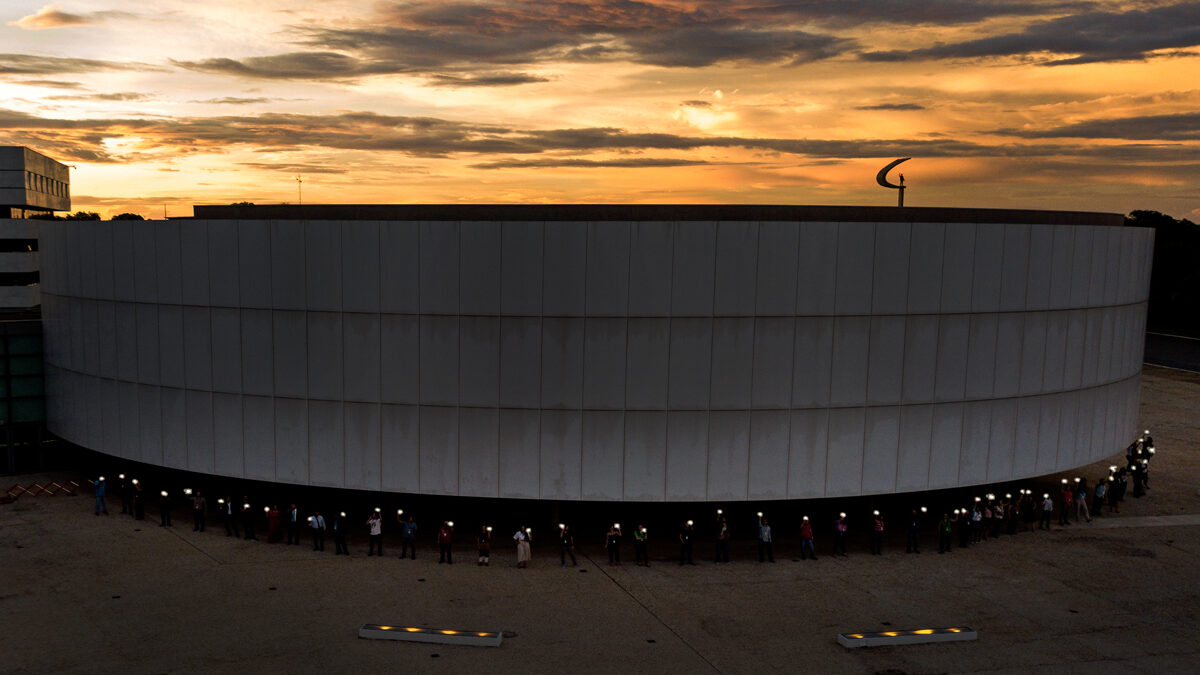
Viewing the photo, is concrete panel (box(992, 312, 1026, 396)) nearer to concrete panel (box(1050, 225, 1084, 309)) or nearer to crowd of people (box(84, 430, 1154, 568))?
concrete panel (box(1050, 225, 1084, 309))

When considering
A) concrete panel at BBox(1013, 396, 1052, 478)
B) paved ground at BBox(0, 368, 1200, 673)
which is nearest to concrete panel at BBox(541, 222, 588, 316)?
paved ground at BBox(0, 368, 1200, 673)

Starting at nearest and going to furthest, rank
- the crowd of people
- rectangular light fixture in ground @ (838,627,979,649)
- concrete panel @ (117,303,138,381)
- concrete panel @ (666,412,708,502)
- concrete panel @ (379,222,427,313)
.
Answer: rectangular light fixture in ground @ (838,627,979,649) → the crowd of people → concrete panel @ (379,222,427,313) → concrete panel @ (666,412,708,502) → concrete panel @ (117,303,138,381)

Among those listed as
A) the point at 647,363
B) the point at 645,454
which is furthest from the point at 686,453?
the point at 647,363

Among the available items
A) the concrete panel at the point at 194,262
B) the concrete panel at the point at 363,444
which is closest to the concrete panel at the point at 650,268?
the concrete panel at the point at 363,444

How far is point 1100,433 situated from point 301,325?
2870 cm

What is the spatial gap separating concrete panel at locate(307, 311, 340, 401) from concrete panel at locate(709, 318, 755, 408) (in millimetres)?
10701

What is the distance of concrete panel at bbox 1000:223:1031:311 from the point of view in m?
27.9

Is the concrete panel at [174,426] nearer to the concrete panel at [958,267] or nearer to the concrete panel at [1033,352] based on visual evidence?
the concrete panel at [958,267]

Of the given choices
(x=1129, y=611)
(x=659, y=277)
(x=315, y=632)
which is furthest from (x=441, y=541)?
(x=1129, y=611)

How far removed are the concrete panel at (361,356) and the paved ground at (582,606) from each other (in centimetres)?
506

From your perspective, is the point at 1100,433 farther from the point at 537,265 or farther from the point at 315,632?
the point at 315,632

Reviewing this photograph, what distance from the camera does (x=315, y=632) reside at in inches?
763

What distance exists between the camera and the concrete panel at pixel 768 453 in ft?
87.0

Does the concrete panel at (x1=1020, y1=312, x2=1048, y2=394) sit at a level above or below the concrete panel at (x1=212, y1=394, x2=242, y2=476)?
above
